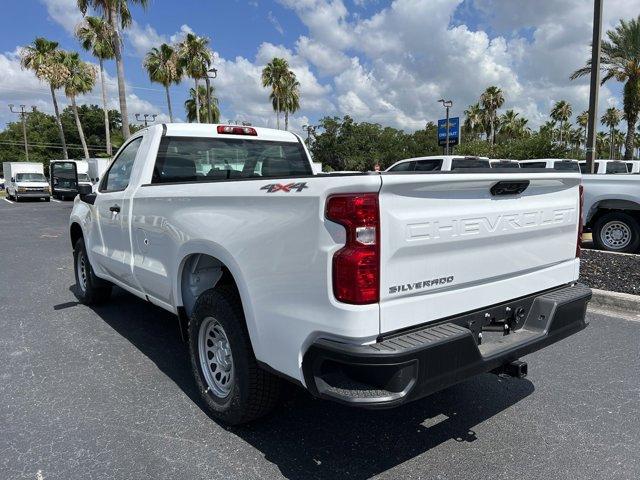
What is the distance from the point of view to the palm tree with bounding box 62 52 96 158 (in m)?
39.9

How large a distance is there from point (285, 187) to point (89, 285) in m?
4.26

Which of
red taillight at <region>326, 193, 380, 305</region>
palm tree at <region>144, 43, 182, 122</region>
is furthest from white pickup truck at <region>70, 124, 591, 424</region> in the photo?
palm tree at <region>144, 43, 182, 122</region>

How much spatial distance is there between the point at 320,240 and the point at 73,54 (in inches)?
1805

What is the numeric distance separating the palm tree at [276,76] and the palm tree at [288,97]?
100 mm

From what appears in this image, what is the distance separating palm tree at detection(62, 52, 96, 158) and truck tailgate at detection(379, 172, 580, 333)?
1674 inches

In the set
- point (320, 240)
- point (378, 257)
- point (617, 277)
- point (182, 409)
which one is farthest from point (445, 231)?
point (617, 277)

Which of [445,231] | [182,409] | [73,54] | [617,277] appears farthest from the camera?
[73,54]

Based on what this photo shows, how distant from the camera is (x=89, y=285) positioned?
5840 millimetres

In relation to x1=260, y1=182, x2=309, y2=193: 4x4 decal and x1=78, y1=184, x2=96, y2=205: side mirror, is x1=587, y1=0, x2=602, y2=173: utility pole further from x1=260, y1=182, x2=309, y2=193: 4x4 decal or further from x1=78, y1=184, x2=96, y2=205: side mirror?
x1=260, y1=182, x2=309, y2=193: 4x4 decal

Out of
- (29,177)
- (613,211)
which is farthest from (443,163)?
(29,177)

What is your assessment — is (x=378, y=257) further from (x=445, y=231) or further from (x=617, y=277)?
(x=617, y=277)

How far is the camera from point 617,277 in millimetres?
6445

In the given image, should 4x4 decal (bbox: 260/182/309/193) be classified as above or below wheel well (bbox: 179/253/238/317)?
above

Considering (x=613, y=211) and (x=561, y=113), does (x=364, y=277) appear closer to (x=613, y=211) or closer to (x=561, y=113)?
(x=613, y=211)
